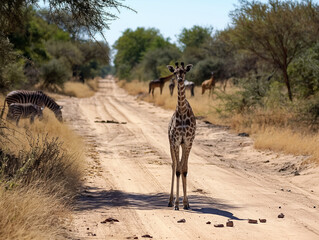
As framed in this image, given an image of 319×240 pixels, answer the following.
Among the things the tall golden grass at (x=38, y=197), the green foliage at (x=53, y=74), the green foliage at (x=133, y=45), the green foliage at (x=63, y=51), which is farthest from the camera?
the green foliage at (x=133, y=45)

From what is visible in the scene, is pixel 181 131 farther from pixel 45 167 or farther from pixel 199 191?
pixel 45 167

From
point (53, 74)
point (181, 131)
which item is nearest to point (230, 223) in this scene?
point (181, 131)

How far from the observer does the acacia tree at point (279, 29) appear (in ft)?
70.8

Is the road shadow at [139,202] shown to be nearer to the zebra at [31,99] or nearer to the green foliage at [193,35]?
the zebra at [31,99]

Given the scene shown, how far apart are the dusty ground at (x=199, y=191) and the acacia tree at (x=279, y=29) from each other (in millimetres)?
5612

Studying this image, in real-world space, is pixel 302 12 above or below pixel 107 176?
above

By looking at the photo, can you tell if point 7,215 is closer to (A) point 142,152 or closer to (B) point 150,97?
(A) point 142,152

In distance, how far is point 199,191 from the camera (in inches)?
400

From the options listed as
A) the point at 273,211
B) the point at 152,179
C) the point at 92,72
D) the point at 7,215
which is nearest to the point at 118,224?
the point at 7,215

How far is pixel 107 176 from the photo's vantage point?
454 inches

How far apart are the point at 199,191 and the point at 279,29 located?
13.6m

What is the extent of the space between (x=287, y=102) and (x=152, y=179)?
33.2 ft

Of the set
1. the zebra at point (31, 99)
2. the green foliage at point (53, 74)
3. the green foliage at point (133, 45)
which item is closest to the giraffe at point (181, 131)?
the zebra at point (31, 99)

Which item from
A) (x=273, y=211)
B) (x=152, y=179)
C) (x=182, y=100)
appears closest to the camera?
(x=273, y=211)
